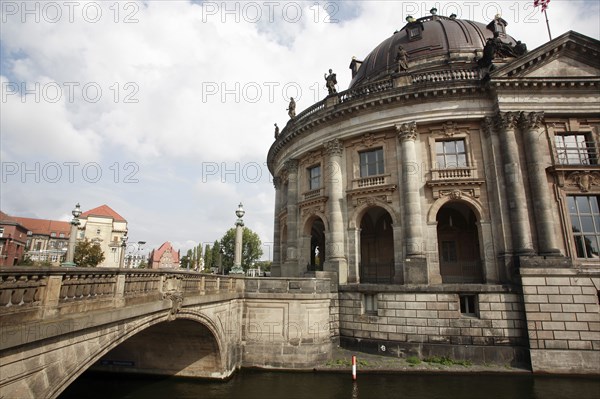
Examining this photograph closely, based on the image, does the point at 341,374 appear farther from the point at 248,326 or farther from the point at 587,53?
the point at 587,53

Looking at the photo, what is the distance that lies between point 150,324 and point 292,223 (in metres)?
15.9

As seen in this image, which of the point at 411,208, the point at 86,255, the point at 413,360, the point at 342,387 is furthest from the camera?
the point at 86,255

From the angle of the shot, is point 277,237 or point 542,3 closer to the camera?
point 542,3

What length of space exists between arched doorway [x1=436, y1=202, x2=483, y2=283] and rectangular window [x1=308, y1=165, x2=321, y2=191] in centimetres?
853

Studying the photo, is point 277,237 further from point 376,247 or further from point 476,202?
point 476,202

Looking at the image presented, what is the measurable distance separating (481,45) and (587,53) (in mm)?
8929

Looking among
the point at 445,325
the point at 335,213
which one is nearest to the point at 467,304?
the point at 445,325

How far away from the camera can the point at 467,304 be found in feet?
54.0

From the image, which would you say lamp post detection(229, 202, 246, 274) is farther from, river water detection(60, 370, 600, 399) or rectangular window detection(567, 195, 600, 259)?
rectangular window detection(567, 195, 600, 259)

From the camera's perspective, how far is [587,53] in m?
18.2

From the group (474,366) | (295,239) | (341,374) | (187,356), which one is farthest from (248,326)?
(474,366)

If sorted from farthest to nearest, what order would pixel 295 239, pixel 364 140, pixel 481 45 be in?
pixel 481 45, pixel 295 239, pixel 364 140

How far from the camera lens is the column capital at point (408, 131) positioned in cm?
1928

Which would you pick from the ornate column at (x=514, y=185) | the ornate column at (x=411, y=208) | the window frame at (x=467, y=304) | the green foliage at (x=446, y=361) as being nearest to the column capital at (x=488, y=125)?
the ornate column at (x=514, y=185)
